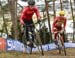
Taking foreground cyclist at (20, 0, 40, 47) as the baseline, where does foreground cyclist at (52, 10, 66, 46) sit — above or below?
below

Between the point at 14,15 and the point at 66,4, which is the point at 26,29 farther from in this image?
the point at 66,4

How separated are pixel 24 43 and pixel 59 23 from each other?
1.64 m

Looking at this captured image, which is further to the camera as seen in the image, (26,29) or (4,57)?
(26,29)

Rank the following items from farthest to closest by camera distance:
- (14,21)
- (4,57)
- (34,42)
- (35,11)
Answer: (14,21)
(34,42)
(35,11)
(4,57)

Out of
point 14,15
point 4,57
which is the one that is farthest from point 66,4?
point 4,57

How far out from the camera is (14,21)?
58.1ft

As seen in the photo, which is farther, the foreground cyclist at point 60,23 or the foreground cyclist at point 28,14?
the foreground cyclist at point 60,23

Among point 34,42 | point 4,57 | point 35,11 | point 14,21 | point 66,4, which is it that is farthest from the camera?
point 66,4

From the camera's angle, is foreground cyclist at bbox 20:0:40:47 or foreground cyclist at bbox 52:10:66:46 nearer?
foreground cyclist at bbox 20:0:40:47

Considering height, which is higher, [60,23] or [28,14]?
[28,14]

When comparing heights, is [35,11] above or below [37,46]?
above

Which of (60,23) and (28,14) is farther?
(60,23)

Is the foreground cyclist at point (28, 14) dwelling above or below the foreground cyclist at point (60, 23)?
above

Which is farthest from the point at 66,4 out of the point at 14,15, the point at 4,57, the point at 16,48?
the point at 4,57
